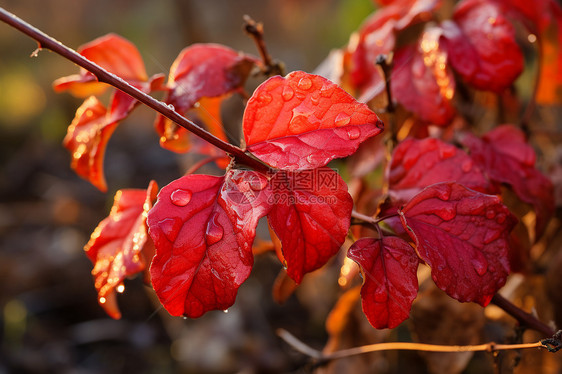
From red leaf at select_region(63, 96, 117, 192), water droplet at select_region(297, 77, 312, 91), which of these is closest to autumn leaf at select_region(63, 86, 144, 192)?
red leaf at select_region(63, 96, 117, 192)

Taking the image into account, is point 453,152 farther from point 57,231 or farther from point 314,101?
point 57,231

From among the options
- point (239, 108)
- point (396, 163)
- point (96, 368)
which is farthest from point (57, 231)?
point (396, 163)

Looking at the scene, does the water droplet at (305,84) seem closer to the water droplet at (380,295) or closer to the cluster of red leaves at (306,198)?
the cluster of red leaves at (306,198)

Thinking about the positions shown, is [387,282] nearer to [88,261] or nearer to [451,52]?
[451,52]

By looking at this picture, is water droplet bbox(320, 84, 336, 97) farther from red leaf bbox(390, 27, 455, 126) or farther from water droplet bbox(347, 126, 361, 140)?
red leaf bbox(390, 27, 455, 126)

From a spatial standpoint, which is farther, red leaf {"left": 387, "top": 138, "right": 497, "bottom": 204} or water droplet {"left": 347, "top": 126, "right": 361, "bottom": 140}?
red leaf {"left": 387, "top": 138, "right": 497, "bottom": 204}

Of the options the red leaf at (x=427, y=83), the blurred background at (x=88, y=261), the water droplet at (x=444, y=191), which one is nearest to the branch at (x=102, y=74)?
the blurred background at (x=88, y=261)

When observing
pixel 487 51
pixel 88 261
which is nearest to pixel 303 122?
pixel 487 51
